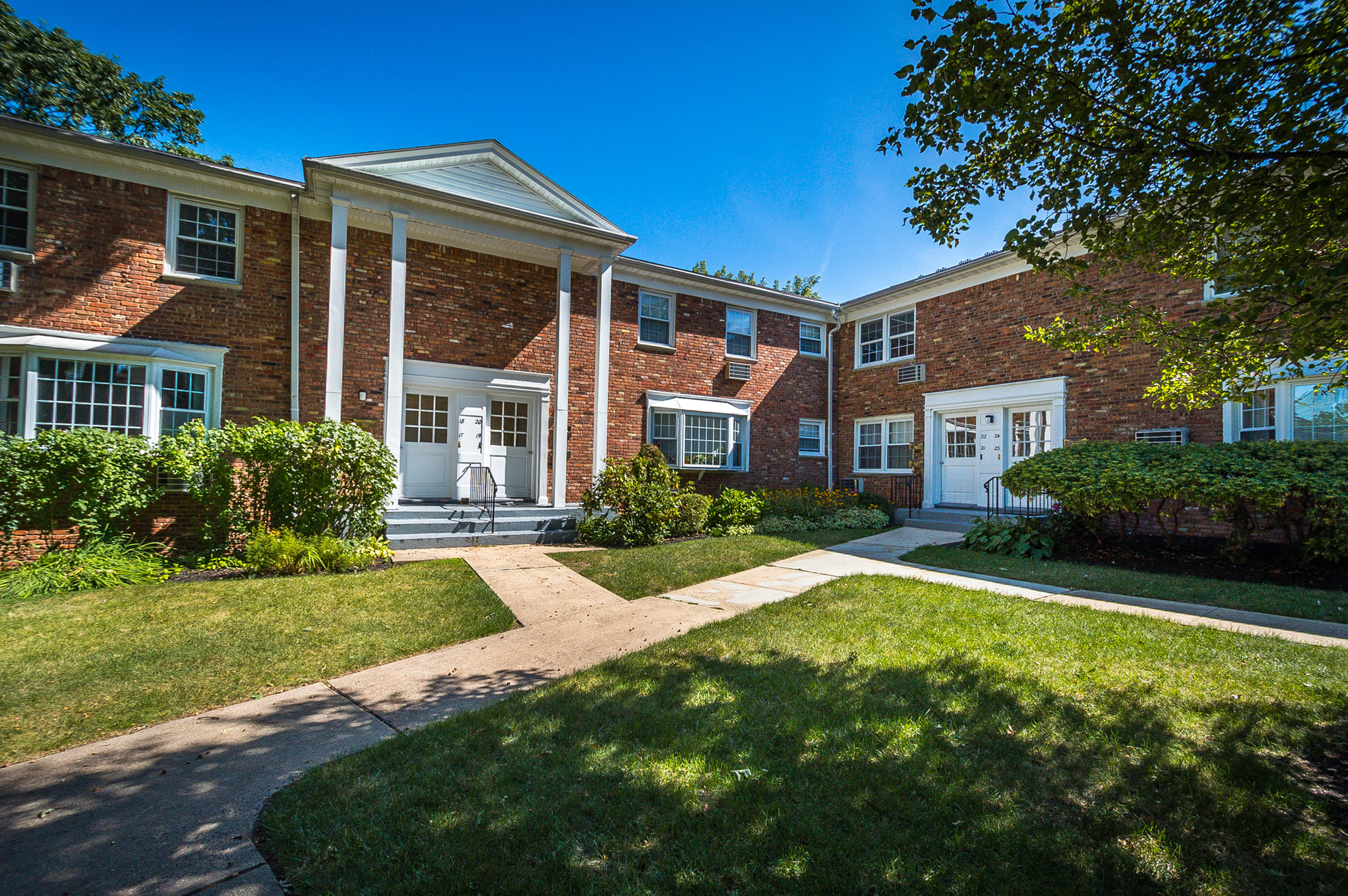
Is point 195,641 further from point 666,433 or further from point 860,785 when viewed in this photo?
point 666,433

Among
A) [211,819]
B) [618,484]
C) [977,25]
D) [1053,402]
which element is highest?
[977,25]

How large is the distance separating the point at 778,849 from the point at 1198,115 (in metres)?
4.15

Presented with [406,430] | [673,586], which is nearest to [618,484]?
[673,586]

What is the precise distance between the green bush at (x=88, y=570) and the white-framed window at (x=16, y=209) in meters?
4.86

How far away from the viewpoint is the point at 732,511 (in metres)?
12.4

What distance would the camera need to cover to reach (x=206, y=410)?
9.70 metres

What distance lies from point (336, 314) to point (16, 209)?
4537 millimetres

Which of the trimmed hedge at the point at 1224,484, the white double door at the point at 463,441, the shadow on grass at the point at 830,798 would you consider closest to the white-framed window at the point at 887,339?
the trimmed hedge at the point at 1224,484

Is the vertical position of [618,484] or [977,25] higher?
[977,25]

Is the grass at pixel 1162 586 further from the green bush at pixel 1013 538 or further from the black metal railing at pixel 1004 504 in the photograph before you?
the black metal railing at pixel 1004 504

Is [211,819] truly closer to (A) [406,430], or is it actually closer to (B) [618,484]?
(B) [618,484]

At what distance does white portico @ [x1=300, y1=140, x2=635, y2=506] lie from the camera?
977cm

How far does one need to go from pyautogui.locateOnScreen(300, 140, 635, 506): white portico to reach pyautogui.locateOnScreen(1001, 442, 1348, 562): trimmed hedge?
8.07 m

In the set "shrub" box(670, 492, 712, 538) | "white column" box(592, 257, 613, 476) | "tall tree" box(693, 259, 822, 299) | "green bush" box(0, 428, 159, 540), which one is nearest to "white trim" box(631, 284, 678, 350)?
"white column" box(592, 257, 613, 476)
